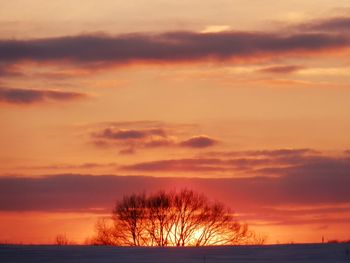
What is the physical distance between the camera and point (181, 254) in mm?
26297

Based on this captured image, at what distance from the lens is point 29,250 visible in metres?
27.5

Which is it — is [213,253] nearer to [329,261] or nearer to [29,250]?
[329,261]

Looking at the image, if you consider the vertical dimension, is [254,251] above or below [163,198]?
below

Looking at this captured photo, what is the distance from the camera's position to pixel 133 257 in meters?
25.9

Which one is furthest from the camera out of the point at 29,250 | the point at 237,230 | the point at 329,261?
the point at 237,230

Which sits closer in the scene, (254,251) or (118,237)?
(254,251)

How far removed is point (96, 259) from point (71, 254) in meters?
1.10

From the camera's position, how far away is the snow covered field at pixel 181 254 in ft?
84.4

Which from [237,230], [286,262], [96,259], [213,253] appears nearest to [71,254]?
[96,259]

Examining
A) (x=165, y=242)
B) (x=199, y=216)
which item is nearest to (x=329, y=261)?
(x=165, y=242)

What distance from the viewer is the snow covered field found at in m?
25.7

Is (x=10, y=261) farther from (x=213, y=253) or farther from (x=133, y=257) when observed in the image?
(x=213, y=253)

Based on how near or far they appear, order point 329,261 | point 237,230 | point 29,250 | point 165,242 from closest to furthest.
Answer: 1. point 329,261
2. point 29,250
3. point 165,242
4. point 237,230

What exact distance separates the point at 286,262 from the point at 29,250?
22.5 feet
